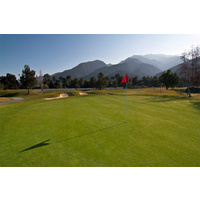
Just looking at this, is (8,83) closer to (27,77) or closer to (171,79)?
(27,77)

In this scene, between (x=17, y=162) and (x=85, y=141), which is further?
(x=85, y=141)

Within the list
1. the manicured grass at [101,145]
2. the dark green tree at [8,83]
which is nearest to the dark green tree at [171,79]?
the manicured grass at [101,145]

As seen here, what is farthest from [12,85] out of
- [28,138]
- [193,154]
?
[193,154]

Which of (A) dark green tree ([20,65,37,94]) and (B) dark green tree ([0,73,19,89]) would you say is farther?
(B) dark green tree ([0,73,19,89])

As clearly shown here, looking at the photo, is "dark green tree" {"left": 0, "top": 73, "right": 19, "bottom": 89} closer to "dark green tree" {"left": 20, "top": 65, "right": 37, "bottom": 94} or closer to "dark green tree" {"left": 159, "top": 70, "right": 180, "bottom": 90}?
"dark green tree" {"left": 20, "top": 65, "right": 37, "bottom": 94}

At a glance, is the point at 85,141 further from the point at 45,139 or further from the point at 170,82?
the point at 170,82

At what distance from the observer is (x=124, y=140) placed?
5773 mm

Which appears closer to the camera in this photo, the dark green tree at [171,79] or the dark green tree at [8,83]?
the dark green tree at [171,79]

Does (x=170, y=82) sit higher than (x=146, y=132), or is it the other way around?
(x=170, y=82)

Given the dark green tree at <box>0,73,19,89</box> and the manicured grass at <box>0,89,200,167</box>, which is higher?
the dark green tree at <box>0,73,19,89</box>

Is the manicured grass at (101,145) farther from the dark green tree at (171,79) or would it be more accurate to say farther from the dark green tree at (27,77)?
the dark green tree at (171,79)

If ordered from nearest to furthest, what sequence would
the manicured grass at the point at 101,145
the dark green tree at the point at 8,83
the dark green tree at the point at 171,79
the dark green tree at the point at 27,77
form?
the manicured grass at the point at 101,145 → the dark green tree at the point at 27,77 → the dark green tree at the point at 171,79 → the dark green tree at the point at 8,83

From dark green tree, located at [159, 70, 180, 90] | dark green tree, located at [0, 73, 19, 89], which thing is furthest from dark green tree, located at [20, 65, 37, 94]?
dark green tree, located at [159, 70, 180, 90]
